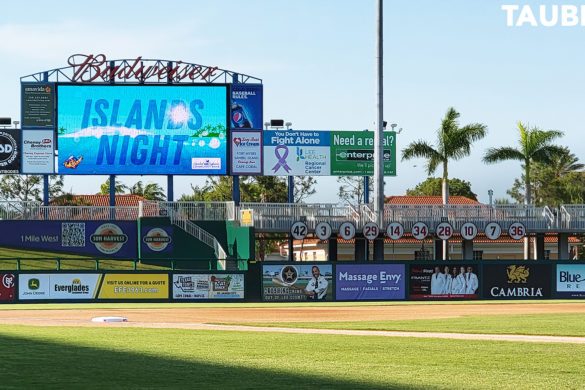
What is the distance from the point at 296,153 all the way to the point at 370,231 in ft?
43.8

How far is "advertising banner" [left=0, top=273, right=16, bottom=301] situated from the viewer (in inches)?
1547

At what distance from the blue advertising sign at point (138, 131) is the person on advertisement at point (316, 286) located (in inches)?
787

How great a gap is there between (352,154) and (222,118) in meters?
9.79

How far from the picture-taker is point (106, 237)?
198 ft

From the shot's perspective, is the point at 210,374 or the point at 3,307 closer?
the point at 210,374

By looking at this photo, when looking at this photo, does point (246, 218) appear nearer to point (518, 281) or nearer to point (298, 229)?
point (298, 229)

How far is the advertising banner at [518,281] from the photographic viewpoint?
43188mm

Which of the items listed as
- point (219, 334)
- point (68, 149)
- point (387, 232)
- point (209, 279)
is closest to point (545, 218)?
point (387, 232)

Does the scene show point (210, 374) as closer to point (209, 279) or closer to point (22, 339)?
point (22, 339)

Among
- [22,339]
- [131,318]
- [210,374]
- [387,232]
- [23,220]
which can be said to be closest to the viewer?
[210,374]

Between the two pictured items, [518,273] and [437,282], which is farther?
[518,273]

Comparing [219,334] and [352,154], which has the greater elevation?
[352,154]

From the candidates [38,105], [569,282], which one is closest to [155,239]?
[38,105]

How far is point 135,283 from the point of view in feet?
132
